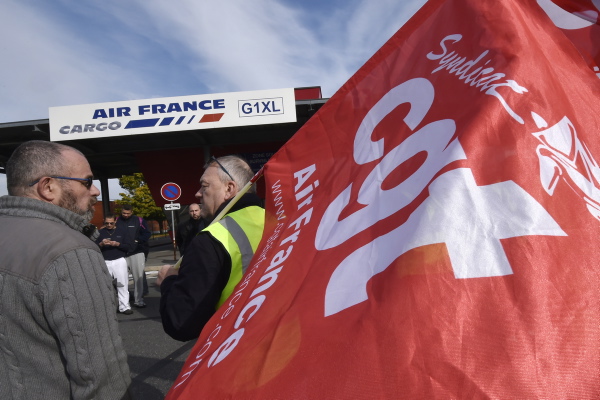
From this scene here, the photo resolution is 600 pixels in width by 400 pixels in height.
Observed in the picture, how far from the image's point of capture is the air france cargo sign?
11.2 metres

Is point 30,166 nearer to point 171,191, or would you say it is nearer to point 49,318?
point 49,318

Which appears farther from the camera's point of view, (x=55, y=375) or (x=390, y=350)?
(x=55, y=375)

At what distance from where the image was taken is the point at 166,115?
11.3 meters

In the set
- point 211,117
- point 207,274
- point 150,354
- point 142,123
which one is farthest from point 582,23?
point 142,123

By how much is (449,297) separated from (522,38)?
929 millimetres

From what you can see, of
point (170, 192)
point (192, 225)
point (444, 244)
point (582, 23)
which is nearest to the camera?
point (444, 244)

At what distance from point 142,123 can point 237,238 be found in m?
10.7

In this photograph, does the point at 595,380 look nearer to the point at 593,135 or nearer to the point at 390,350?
the point at 390,350

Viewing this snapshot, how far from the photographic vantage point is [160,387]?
3.63 m

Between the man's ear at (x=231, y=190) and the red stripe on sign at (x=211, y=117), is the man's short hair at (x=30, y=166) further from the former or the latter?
the red stripe on sign at (x=211, y=117)

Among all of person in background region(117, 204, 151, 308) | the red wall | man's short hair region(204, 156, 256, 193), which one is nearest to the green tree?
the red wall

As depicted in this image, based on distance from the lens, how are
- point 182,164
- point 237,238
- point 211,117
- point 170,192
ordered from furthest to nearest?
point 182,164 → point 211,117 → point 170,192 → point 237,238

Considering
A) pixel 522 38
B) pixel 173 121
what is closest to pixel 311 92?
pixel 173 121

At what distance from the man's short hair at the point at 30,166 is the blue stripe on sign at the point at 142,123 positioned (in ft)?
34.0
